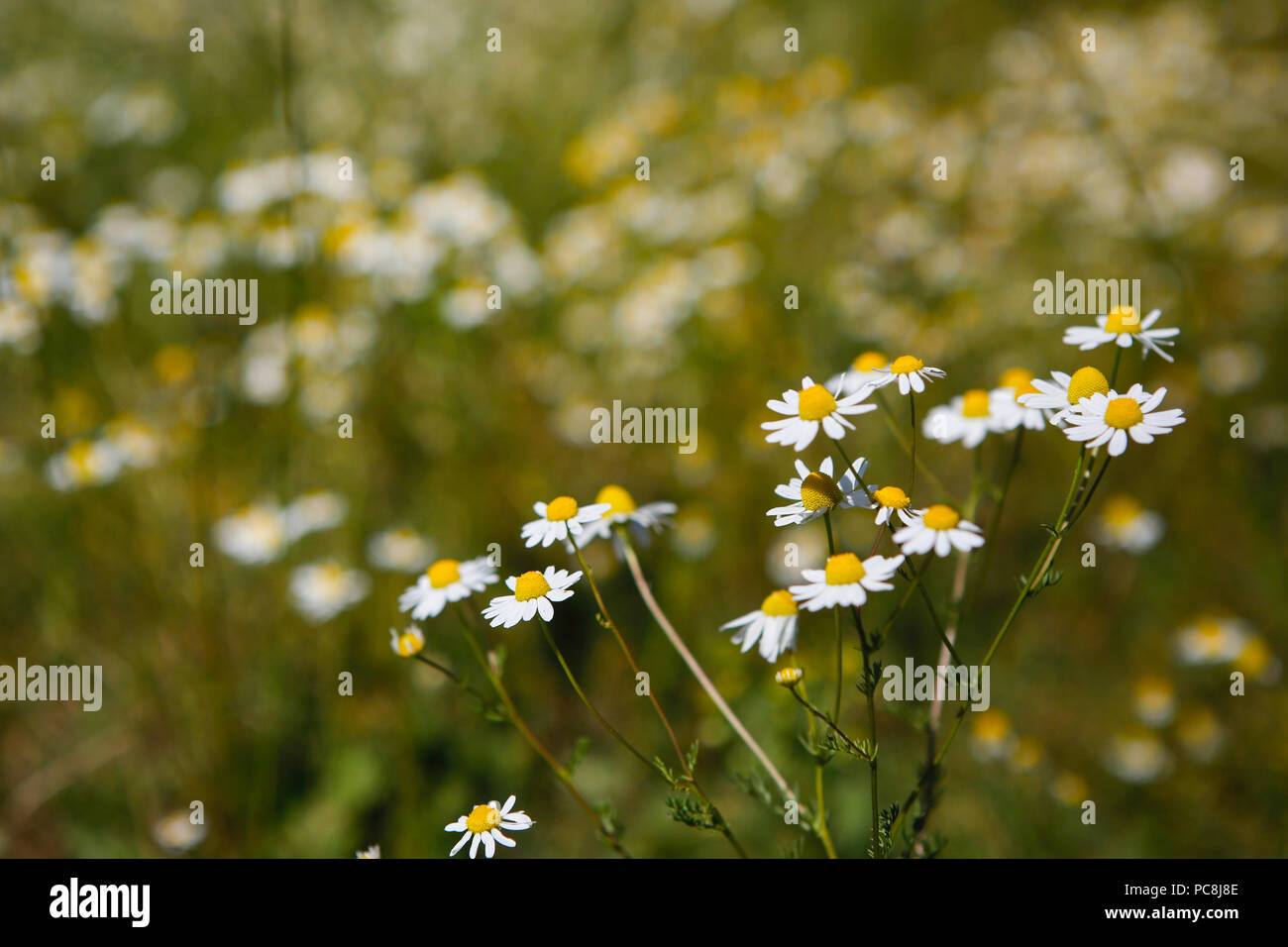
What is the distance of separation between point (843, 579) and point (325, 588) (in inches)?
77.4

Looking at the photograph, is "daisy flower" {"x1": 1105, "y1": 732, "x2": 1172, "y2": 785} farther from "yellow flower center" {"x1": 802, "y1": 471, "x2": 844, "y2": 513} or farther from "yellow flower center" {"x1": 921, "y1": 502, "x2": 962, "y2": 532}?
"yellow flower center" {"x1": 802, "y1": 471, "x2": 844, "y2": 513}

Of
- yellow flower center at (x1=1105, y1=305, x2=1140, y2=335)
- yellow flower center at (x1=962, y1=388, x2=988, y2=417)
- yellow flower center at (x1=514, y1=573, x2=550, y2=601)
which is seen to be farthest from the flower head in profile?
yellow flower center at (x1=1105, y1=305, x2=1140, y2=335)

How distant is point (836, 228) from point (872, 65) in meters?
2.10

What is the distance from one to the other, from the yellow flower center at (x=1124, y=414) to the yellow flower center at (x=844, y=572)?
416mm

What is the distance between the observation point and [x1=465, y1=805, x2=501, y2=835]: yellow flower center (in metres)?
1.30

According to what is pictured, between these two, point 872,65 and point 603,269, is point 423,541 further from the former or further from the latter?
point 872,65

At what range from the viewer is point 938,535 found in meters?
1.29

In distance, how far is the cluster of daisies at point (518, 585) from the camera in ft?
4.28

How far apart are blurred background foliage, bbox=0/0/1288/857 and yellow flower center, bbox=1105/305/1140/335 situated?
1.15 meters

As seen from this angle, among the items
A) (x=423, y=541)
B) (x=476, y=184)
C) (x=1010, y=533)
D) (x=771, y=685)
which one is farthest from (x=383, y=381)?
(x=1010, y=533)

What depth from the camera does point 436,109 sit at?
448cm

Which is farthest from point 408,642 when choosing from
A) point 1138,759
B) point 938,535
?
point 1138,759

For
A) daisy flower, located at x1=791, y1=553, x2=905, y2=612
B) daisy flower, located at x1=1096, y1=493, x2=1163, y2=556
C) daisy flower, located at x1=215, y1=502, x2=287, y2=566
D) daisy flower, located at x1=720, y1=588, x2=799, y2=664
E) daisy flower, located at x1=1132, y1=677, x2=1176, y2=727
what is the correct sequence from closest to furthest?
daisy flower, located at x1=791, y1=553, x2=905, y2=612
daisy flower, located at x1=720, y1=588, x2=799, y2=664
daisy flower, located at x1=1132, y1=677, x2=1176, y2=727
daisy flower, located at x1=1096, y1=493, x2=1163, y2=556
daisy flower, located at x1=215, y1=502, x2=287, y2=566

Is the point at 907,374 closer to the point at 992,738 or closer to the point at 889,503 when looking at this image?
the point at 889,503
